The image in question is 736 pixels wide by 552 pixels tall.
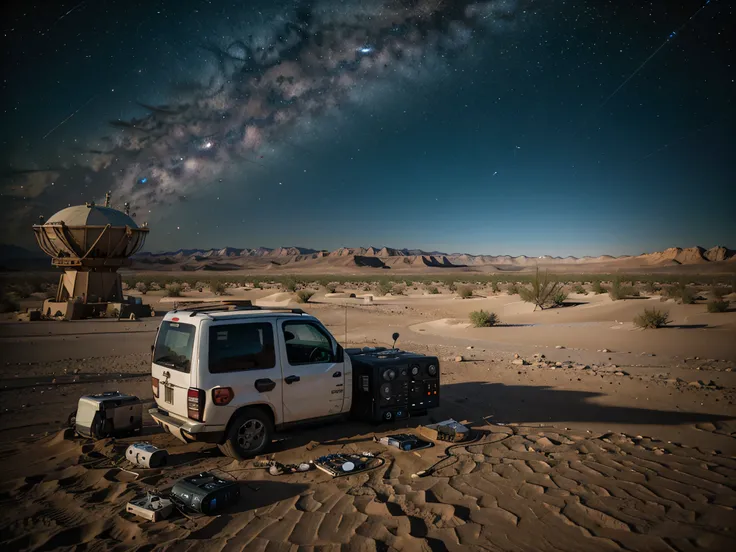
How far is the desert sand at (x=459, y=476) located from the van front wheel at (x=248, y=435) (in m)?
0.23

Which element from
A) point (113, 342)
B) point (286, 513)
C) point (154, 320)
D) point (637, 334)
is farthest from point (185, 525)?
point (154, 320)

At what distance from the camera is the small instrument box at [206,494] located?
16.1 ft

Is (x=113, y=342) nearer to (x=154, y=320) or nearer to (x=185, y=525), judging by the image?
(x=154, y=320)

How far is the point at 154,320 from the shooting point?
79.8 feet

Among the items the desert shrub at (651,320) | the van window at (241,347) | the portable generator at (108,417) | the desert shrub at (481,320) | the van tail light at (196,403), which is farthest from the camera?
the desert shrub at (481,320)

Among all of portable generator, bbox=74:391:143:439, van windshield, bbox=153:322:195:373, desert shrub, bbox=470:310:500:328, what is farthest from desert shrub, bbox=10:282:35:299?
van windshield, bbox=153:322:195:373

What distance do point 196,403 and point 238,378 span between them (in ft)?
1.93

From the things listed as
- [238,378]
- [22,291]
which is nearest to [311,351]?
[238,378]

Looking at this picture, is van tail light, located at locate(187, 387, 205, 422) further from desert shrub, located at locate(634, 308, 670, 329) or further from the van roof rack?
desert shrub, located at locate(634, 308, 670, 329)

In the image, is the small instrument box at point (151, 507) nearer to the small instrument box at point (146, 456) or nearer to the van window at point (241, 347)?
the small instrument box at point (146, 456)

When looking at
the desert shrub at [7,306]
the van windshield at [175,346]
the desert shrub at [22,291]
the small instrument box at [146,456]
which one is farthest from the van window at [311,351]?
the desert shrub at [22,291]

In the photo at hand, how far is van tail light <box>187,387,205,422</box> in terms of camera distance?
6.12m

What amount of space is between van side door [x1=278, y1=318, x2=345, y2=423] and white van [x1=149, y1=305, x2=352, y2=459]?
1 centimetres

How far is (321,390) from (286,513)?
7.94 feet
